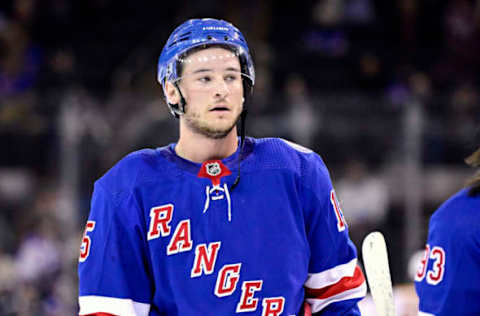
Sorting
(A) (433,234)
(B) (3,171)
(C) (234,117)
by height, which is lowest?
(B) (3,171)

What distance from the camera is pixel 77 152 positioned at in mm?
5395

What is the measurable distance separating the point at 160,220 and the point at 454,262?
0.81 metres

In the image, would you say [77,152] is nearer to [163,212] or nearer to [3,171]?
[3,171]

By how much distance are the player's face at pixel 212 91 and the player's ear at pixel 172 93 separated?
0.02 metres

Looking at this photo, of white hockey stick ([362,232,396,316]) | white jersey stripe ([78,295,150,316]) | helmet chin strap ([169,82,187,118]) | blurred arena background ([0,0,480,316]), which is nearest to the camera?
white jersey stripe ([78,295,150,316])

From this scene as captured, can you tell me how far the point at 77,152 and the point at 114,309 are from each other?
11.3 feet

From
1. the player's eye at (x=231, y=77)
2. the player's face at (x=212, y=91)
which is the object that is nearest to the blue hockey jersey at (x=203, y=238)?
the player's face at (x=212, y=91)

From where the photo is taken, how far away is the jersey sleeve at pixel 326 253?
2.17 metres

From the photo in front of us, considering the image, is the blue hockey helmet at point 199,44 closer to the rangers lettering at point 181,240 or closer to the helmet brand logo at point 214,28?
the helmet brand logo at point 214,28

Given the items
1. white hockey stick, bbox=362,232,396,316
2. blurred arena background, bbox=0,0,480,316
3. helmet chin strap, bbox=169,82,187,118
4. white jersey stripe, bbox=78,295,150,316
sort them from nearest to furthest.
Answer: white jersey stripe, bbox=78,295,150,316
helmet chin strap, bbox=169,82,187,118
white hockey stick, bbox=362,232,396,316
blurred arena background, bbox=0,0,480,316

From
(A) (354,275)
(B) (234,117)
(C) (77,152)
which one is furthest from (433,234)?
(C) (77,152)

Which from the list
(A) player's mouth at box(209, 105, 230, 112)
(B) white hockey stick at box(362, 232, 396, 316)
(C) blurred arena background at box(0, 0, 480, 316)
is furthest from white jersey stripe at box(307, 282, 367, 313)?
(C) blurred arena background at box(0, 0, 480, 316)

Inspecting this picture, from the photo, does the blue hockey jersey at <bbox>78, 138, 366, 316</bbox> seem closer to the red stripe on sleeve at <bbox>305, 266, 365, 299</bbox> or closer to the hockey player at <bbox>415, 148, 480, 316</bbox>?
the red stripe on sleeve at <bbox>305, 266, 365, 299</bbox>

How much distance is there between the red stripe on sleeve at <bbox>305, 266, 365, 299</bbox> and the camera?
2.19m
